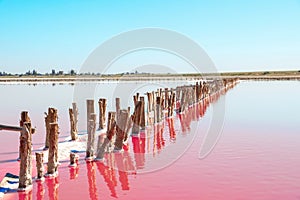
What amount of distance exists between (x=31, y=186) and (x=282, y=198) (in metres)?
4.93

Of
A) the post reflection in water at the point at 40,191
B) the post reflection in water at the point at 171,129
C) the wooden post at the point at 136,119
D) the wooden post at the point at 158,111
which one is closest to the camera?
the post reflection in water at the point at 40,191

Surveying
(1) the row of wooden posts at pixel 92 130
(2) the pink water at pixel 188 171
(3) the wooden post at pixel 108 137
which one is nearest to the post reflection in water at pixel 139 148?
(2) the pink water at pixel 188 171

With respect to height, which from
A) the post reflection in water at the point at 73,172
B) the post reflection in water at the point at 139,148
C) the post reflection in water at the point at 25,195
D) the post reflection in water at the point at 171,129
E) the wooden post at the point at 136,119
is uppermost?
the wooden post at the point at 136,119

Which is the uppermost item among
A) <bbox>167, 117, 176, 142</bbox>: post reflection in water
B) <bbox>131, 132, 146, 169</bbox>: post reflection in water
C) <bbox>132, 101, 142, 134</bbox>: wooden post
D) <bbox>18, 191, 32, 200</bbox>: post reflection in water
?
<bbox>132, 101, 142, 134</bbox>: wooden post

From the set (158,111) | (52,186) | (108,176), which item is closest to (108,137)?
(108,176)

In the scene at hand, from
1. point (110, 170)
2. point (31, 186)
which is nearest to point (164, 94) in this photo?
point (110, 170)

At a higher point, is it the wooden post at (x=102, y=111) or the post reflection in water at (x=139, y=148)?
the wooden post at (x=102, y=111)

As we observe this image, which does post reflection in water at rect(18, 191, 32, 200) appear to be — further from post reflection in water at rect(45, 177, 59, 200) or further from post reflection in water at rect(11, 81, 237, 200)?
post reflection in water at rect(45, 177, 59, 200)

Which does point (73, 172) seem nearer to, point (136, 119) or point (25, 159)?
point (25, 159)

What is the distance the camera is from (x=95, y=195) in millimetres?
→ 7223

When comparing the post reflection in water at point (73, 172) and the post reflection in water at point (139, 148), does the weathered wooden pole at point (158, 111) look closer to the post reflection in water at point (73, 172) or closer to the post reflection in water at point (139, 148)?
the post reflection in water at point (139, 148)

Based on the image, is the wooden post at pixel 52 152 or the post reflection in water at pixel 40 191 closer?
the post reflection in water at pixel 40 191

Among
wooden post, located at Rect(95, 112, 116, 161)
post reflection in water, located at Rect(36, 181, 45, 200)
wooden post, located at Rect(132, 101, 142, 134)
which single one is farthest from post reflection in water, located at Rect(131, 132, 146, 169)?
post reflection in water, located at Rect(36, 181, 45, 200)

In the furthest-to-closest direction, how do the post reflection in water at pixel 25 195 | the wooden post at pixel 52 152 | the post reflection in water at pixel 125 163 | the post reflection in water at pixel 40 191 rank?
the wooden post at pixel 52 152 < the post reflection in water at pixel 125 163 < the post reflection in water at pixel 40 191 < the post reflection in water at pixel 25 195
